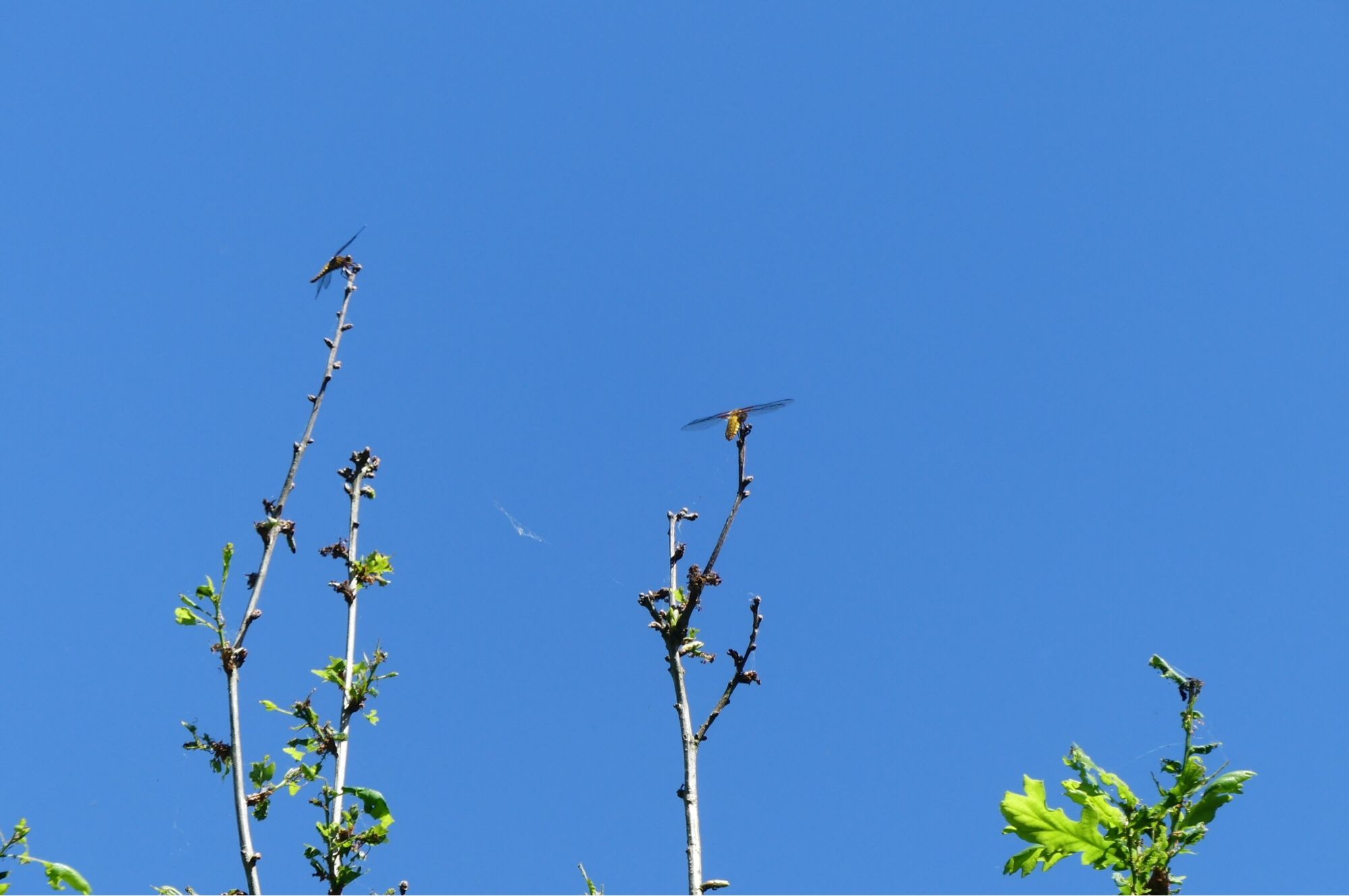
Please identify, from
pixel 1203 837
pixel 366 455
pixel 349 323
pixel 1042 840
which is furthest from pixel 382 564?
pixel 1203 837

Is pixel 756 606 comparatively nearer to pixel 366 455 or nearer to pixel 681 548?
pixel 681 548

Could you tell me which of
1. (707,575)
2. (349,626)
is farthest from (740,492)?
(349,626)

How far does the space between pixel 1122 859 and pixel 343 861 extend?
3.37 metres

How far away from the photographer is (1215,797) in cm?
305

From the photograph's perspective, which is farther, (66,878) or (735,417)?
(735,417)

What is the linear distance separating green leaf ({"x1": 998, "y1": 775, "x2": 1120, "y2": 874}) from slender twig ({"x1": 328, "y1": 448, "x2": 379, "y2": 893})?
9.66 feet

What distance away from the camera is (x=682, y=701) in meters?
3.86

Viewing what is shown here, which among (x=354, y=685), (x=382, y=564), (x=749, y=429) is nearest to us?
(x=749, y=429)

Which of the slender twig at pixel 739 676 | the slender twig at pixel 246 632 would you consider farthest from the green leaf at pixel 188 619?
the slender twig at pixel 739 676

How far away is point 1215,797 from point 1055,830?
0.52 metres

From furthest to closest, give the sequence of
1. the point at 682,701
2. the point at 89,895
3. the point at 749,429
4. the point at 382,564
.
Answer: the point at 382,564 → the point at 749,429 → the point at 682,701 → the point at 89,895

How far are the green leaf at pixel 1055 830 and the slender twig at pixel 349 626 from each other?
294cm

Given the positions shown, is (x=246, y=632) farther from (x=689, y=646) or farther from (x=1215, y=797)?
(x=1215, y=797)

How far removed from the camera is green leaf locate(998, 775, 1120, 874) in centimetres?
306
